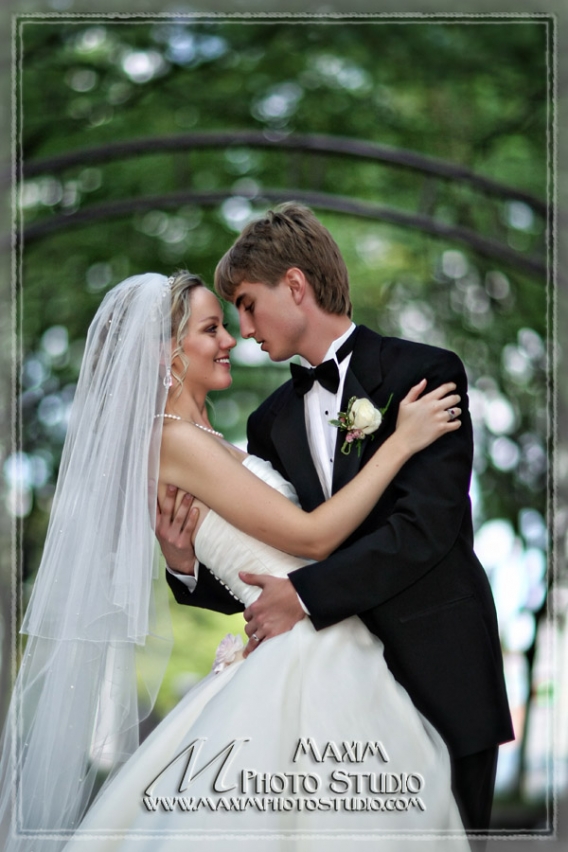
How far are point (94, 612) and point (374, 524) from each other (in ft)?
4.00

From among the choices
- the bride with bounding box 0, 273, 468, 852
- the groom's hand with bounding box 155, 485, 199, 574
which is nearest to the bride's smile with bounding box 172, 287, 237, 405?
the bride with bounding box 0, 273, 468, 852

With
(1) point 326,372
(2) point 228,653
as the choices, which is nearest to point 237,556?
(2) point 228,653

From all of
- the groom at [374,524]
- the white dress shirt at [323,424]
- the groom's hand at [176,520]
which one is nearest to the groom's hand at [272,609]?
the groom at [374,524]

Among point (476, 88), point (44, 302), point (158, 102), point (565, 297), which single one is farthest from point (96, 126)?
point (565, 297)

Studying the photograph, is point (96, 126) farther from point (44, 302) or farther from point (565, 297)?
point (565, 297)

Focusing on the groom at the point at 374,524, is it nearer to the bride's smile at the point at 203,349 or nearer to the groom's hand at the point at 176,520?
the groom's hand at the point at 176,520

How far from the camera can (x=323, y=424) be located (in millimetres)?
4512

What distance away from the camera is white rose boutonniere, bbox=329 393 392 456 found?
4.11m

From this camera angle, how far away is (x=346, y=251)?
12.0m

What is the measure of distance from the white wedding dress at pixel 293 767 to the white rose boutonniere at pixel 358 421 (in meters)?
0.75

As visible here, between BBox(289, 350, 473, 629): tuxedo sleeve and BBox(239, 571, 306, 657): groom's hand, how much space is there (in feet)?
0.25

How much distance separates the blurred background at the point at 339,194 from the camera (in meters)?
8.93

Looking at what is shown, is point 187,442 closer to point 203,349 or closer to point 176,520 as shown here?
point 176,520

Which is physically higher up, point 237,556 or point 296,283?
point 296,283
